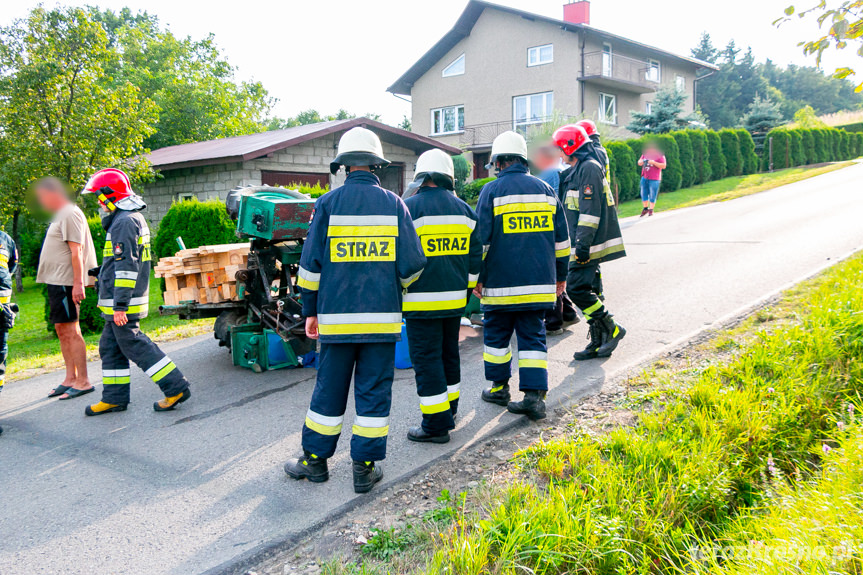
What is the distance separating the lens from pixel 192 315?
6500 millimetres

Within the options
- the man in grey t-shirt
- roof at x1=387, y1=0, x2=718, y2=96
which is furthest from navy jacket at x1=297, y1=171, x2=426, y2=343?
roof at x1=387, y1=0, x2=718, y2=96

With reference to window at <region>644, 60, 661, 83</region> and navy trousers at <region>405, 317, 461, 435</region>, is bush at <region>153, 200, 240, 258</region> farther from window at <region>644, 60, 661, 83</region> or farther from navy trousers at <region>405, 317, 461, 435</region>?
window at <region>644, 60, 661, 83</region>

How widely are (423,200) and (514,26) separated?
3160cm

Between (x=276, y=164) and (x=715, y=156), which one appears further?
(x=715, y=156)

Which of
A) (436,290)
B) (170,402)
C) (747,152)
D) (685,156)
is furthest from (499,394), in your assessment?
(747,152)

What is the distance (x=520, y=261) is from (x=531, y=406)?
109 centimetres

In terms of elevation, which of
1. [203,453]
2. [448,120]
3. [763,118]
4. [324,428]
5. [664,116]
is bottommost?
[203,453]

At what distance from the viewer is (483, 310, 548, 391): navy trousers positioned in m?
4.81

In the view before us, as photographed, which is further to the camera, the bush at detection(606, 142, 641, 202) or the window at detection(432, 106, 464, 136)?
the window at detection(432, 106, 464, 136)

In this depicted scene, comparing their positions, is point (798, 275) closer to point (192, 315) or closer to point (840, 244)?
point (840, 244)

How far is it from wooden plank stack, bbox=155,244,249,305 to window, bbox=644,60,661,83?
33.8m

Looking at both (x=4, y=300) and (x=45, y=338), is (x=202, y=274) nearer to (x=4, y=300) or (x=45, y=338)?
(x=4, y=300)

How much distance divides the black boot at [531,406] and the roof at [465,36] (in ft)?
94.7

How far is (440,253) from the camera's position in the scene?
4480mm
